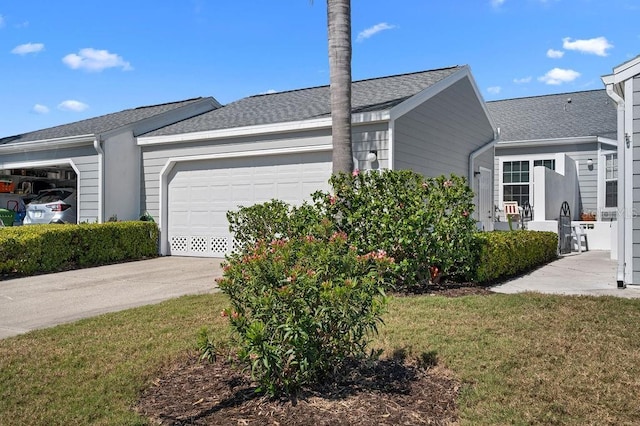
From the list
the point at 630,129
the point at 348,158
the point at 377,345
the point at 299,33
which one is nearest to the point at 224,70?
the point at 299,33


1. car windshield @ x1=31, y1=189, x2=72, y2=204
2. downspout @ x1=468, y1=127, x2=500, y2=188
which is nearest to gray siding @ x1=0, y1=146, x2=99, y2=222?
car windshield @ x1=31, y1=189, x2=72, y2=204

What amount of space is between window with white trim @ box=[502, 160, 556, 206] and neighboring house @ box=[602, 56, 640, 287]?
32.2ft

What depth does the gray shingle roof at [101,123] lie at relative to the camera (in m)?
14.6

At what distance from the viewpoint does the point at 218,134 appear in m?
12.4

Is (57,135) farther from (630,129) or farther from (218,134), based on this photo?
(630,129)

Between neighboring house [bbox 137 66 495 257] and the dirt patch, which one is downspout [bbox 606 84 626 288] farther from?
the dirt patch

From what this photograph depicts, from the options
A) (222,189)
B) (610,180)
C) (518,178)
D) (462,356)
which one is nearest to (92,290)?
(222,189)

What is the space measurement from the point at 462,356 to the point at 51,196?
1370 centimetres

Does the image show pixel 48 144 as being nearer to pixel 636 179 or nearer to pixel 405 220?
pixel 405 220

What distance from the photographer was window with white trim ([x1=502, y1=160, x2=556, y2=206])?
17.7 metres

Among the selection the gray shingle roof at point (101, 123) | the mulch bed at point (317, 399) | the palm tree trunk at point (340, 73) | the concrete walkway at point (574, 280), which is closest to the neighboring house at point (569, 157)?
the concrete walkway at point (574, 280)

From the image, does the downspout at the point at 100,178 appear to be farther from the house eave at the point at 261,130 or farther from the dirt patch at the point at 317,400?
the dirt patch at the point at 317,400

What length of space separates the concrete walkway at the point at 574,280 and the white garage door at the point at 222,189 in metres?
4.55

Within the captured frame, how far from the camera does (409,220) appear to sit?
7.33 metres
